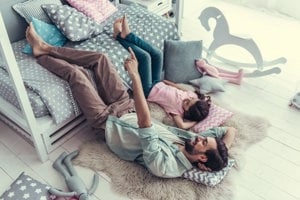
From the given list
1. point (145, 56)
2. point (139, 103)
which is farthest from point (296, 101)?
point (139, 103)

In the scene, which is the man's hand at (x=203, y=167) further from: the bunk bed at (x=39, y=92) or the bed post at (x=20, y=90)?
the bed post at (x=20, y=90)

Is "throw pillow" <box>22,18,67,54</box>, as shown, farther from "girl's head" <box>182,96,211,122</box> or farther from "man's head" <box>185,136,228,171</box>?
"man's head" <box>185,136,228,171</box>

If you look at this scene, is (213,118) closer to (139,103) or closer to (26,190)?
(139,103)

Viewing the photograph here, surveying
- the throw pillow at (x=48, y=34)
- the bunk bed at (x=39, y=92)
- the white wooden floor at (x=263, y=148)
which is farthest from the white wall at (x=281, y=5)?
Answer: the throw pillow at (x=48, y=34)

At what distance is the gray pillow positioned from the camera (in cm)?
214

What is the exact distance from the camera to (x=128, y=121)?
1762mm

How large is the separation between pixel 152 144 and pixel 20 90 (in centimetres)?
61

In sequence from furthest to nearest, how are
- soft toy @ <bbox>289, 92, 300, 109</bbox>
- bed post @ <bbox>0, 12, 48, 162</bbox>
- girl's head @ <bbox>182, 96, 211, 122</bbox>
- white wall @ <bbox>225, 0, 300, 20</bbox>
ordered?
white wall @ <bbox>225, 0, 300, 20</bbox>
soft toy @ <bbox>289, 92, 300, 109</bbox>
girl's head @ <bbox>182, 96, 211, 122</bbox>
bed post @ <bbox>0, 12, 48, 162</bbox>

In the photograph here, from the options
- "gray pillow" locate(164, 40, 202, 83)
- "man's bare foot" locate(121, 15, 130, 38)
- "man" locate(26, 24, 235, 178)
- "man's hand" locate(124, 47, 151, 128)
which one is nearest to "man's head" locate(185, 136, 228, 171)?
"man" locate(26, 24, 235, 178)

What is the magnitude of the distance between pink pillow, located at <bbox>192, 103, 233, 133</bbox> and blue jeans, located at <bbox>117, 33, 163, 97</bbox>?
371 mm

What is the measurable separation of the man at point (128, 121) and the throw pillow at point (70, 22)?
15cm

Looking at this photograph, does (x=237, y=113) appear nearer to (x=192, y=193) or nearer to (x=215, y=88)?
(x=215, y=88)

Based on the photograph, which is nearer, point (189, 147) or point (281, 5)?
point (189, 147)

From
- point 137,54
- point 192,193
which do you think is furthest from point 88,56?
point 192,193
